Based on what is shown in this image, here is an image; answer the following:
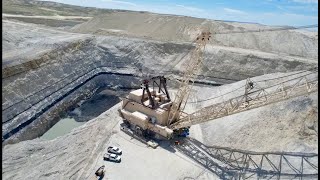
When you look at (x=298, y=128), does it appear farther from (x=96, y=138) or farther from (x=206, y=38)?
(x=96, y=138)

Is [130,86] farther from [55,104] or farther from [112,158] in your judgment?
[112,158]

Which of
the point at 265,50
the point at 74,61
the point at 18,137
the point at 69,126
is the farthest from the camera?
the point at 265,50

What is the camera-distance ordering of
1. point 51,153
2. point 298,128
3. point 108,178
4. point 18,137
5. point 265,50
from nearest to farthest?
point 108,178
point 298,128
point 51,153
point 18,137
point 265,50

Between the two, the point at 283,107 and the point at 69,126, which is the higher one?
the point at 283,107

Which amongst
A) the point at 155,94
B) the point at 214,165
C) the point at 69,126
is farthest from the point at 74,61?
the point at 214,165

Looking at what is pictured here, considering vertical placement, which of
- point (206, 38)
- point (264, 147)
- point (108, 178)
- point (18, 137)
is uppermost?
point (206, 38)

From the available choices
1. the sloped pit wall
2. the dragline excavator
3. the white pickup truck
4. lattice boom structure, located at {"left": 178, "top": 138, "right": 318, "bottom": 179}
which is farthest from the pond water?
lattice boom structure, located at {"left": 178, "top": 138, "right": 318, "bottom": 179}

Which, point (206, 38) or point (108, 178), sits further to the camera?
point (206, 38)
